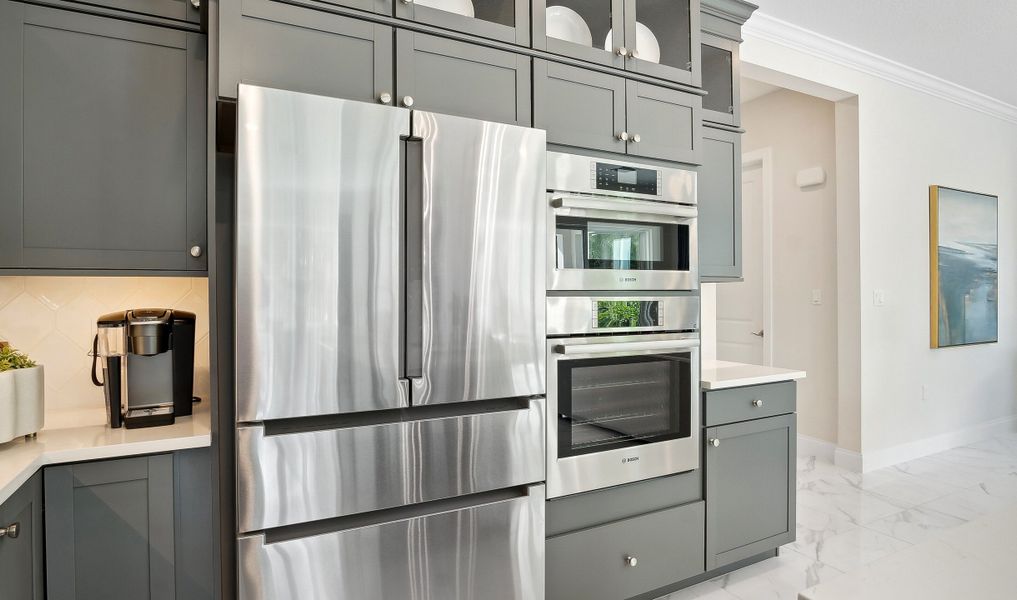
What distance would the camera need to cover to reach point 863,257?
3916 millimetres

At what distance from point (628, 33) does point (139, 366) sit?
82.7 inches

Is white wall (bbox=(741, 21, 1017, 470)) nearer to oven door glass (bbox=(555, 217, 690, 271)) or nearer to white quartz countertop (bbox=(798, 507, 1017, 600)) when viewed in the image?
oven door glass (bbox=(555, 217, 690, 271))

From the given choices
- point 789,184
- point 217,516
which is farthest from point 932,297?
point 217,516

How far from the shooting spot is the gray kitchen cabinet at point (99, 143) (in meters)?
1.61

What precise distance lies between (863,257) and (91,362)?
446 cm

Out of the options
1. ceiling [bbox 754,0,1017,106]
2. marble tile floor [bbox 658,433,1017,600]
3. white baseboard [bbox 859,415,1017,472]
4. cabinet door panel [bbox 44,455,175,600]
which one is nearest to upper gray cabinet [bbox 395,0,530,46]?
cabinet door panel [bbox 44,455,175,600]

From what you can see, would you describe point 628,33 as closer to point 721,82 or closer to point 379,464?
point 721,82

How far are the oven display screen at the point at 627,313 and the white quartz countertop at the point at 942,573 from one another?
1.27m

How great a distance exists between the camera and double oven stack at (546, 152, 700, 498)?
200cm

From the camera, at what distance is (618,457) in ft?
6.93

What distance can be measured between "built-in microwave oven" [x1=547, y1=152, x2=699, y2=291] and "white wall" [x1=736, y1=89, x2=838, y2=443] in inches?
96.9

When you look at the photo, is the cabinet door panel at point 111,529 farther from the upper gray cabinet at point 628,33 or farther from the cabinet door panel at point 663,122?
the cabinet door panel at point 663,122

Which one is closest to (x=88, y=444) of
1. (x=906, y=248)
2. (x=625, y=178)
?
(x=625, y=178)

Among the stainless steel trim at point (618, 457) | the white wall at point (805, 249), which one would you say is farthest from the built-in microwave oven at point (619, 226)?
the white wall at point (805, 249)
